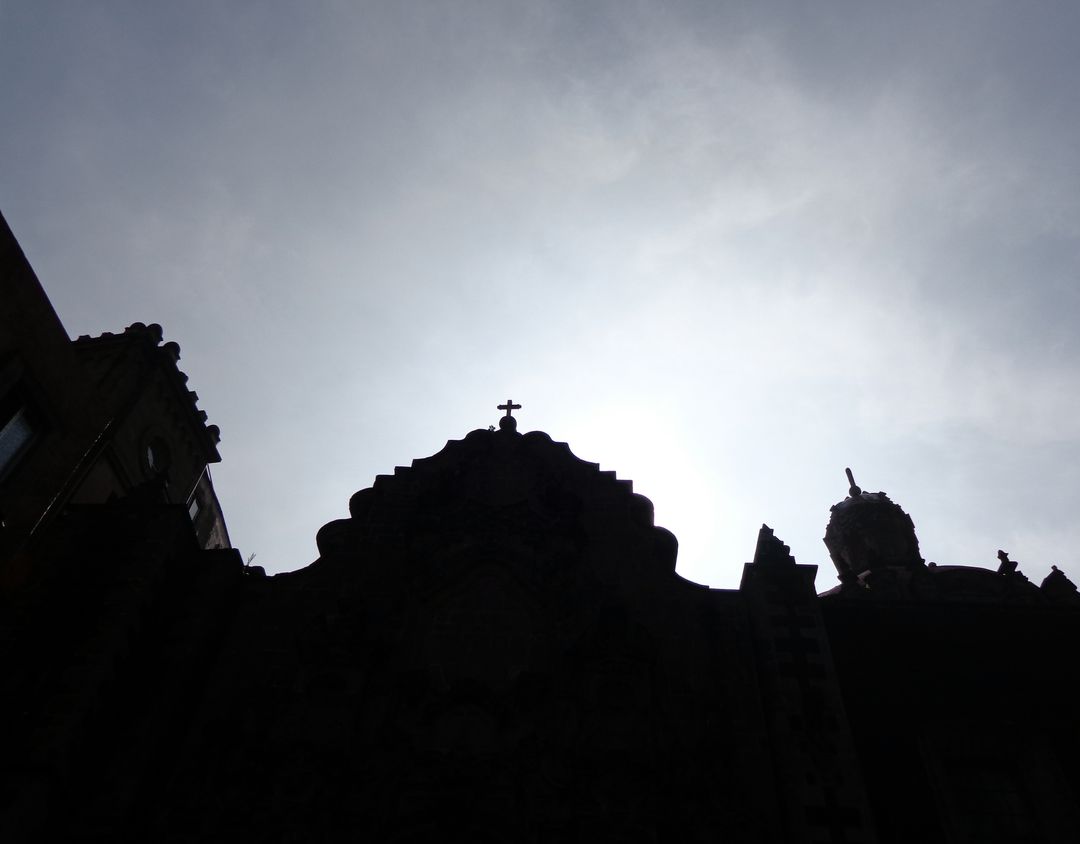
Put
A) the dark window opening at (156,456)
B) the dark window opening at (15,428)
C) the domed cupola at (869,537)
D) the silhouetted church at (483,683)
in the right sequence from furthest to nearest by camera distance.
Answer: the domed cupola at (869,537) → the dark window opening at (156,456) → the dark window opening at (15,428) → the silhouetted church at (483,683)

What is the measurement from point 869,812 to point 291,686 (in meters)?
8.32

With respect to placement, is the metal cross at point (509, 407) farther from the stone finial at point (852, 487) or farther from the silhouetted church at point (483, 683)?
the stone finial at point (852, 487)

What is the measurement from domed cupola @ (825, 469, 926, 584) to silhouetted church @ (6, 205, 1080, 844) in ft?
72.6

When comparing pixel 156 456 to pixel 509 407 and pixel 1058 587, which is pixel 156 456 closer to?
pixel 509 407

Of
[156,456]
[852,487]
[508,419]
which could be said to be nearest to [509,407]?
[508,419]

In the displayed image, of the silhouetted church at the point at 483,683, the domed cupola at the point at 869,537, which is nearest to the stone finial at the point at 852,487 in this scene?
the domed cupola at the point at 869,537

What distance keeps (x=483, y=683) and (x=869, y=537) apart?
92.6ft

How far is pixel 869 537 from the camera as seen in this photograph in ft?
120

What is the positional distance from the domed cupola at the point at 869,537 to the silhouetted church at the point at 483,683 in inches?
871

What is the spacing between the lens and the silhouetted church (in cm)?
1102

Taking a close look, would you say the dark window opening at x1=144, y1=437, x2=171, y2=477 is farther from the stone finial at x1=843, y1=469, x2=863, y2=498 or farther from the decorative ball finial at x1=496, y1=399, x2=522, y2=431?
the stone finial at x1=843, y1=469, x2=863, y2=498

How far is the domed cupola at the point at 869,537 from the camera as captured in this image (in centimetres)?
3566

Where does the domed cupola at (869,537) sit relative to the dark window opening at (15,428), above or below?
above

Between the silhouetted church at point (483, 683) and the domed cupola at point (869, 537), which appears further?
the domed cupola at point (869, 537)
